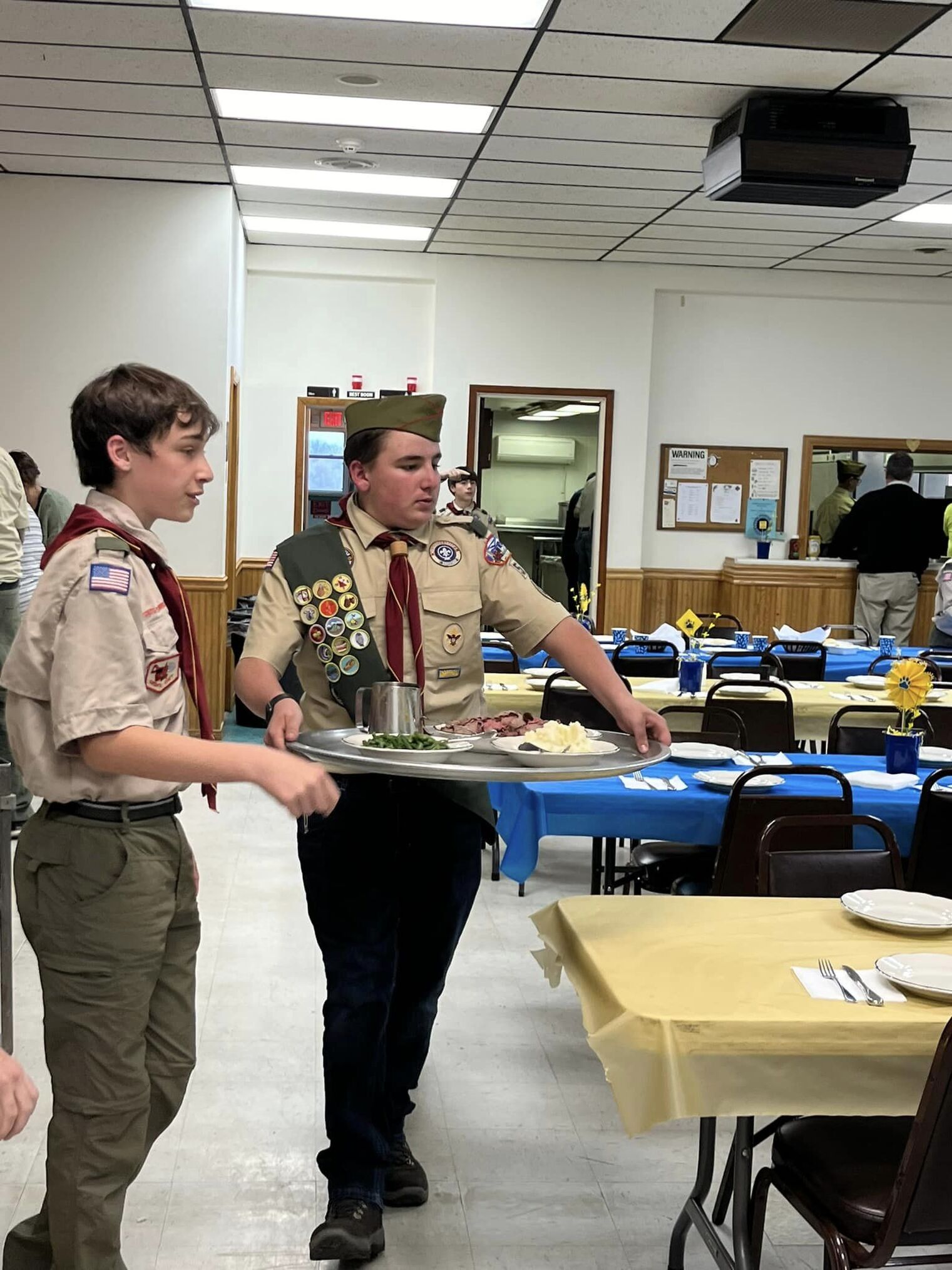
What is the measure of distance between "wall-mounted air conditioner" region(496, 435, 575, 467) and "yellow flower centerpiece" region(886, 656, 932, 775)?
9859mm

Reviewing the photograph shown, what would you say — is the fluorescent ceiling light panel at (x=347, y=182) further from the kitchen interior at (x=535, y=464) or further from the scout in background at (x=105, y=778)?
the scout in background at (x=105, y=778)

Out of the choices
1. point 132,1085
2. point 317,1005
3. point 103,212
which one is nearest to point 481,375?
point 103,212

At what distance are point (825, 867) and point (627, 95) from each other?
13.7 ft

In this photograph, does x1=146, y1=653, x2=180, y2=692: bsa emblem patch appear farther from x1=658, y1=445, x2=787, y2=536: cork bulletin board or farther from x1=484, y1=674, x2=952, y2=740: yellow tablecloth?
x1=658, y1=445, x2=787, y2=536: cork bulletin board

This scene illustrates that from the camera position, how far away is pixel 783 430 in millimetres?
10703

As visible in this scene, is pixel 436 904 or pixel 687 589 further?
pixel 687 589

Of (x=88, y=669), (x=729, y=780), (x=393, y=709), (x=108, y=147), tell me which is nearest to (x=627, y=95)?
(x=108, y=147)

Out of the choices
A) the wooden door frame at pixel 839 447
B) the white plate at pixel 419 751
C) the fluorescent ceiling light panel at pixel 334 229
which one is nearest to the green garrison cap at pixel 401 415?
the white plate at pixel 419 751

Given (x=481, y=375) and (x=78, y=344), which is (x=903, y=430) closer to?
(x=481, y=375)

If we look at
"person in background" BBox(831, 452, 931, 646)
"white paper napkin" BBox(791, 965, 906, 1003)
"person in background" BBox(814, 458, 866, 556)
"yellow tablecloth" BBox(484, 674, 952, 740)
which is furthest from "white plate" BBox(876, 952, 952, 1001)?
"person in background" BBox(814, 458, 866, 556)

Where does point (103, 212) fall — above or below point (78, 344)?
above

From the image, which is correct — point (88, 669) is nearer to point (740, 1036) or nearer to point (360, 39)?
point (740, 1036)

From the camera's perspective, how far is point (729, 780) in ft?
12.7

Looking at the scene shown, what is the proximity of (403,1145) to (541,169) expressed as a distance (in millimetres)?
5784
